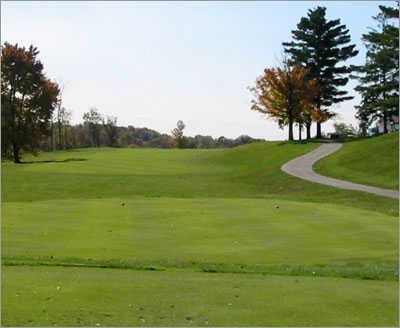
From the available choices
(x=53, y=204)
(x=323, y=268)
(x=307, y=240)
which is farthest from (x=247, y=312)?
(x=53, y=204)

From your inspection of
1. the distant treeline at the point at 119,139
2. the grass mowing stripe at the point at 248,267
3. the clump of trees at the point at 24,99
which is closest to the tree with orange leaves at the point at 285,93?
the clump of trees at the point at 24,99

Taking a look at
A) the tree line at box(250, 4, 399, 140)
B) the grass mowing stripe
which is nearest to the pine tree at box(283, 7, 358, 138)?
the tree line at box(250, 4, 399, 140)

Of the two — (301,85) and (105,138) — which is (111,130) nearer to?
(105,138)

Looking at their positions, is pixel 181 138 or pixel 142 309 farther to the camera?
pixel 181 138

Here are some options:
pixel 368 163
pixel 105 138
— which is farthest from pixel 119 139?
pixel 368 163

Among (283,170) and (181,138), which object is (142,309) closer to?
(283,170)

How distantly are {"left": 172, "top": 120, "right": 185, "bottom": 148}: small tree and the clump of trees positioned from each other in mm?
47592

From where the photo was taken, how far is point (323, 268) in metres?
10.6

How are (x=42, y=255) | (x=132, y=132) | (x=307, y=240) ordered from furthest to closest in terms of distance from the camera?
(x=132, y=132)
(x=307, y=240)
(x=42, y=255)

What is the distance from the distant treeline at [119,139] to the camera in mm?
102750

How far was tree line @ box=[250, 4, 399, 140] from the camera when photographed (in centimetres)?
6341

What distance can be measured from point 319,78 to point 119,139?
5585 centimetres

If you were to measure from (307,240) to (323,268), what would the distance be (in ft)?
9.57

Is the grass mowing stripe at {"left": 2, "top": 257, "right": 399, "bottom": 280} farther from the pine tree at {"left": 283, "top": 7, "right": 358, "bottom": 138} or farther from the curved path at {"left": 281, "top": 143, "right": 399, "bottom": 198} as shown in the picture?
the pine tree at {"left": 283, "top": 7, "right": 358, "bottom": 138}
